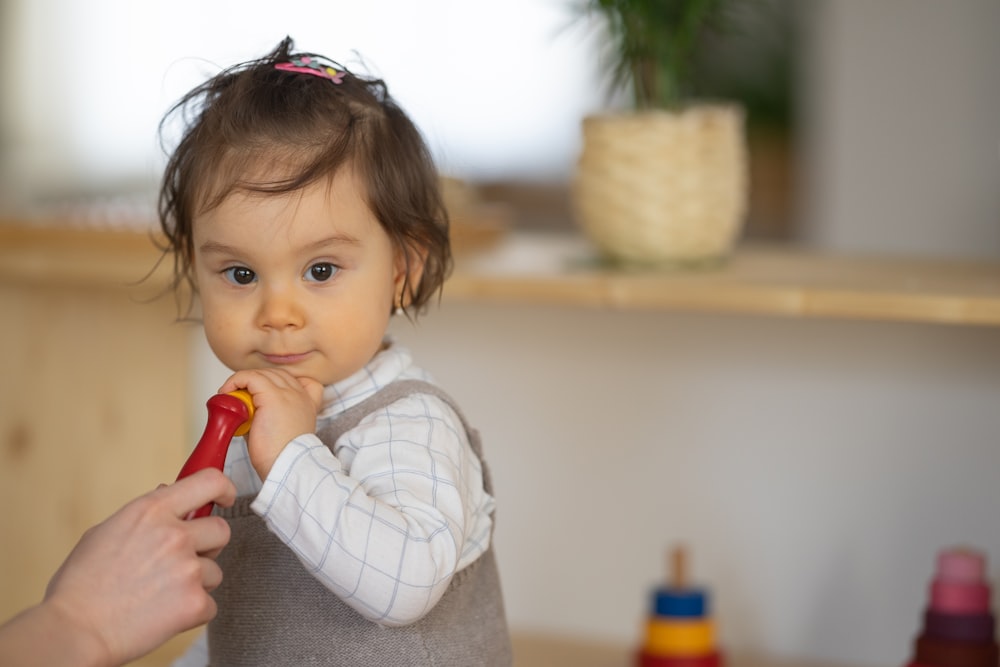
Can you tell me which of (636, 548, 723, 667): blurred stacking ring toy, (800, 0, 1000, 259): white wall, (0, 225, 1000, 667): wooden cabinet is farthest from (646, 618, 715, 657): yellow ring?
(800, 0, 1000, 259): white wall

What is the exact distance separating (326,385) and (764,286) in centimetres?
51

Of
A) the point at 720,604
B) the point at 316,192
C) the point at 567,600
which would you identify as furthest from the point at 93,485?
the point at 316,192

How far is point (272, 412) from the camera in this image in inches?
32.6

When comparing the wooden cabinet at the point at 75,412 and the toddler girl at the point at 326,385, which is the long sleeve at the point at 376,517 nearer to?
the toddler girl at the point at 326,385

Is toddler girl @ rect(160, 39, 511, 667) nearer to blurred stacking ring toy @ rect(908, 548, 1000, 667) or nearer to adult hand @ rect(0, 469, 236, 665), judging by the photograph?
adult hand @ rect(0, 469, 236, 665)

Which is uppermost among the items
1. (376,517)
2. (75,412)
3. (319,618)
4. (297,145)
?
(297,145)

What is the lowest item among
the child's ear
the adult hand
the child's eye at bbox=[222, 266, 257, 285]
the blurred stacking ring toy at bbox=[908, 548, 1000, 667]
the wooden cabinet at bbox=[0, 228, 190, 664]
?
the blurred stacking ring toy at bbox=[908, 548, 1000, 667]

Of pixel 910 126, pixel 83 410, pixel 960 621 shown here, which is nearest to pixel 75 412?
pixel 83 410

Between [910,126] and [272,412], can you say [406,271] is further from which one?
[910,126]

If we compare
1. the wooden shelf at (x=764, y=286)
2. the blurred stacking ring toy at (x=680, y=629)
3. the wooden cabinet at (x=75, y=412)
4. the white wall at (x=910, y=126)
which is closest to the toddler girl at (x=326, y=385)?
the wooden shelf at (x=764, y=286)

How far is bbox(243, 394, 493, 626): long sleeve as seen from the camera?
79 centimetres

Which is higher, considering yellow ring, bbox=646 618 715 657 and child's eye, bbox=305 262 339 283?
child's eye, bbox=305 262 339 283

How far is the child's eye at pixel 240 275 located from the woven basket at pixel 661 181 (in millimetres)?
606

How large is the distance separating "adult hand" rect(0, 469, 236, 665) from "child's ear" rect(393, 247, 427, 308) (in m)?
0.23
